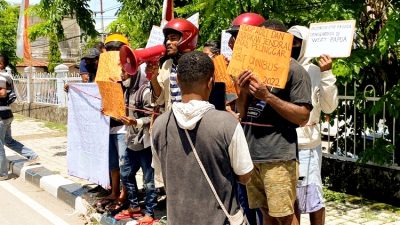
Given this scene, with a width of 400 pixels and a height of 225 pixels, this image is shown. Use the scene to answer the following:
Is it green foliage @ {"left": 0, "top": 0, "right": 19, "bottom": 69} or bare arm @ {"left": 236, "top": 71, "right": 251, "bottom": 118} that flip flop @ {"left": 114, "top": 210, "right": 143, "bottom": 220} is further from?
green foliage @ {"left": 0, "top": 0, "right": 19, "bottom": 69}

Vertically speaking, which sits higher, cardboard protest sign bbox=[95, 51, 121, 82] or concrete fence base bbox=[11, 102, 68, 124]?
cardboard protest sign bbox=[95, 51, 121, 82]

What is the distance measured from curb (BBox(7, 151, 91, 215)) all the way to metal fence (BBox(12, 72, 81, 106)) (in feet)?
18.4

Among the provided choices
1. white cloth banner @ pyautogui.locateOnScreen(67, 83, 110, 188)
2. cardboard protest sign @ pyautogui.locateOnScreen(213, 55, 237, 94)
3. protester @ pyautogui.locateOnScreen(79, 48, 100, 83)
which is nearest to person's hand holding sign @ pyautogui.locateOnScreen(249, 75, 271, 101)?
cardboard protest sign @ pyautogui.locateOnScreen(213, 55, 237, 94)

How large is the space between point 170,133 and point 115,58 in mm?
2322

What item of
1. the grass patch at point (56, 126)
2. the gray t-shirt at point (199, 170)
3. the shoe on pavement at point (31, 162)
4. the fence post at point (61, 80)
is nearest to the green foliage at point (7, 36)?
the fence post at point (61, 80)

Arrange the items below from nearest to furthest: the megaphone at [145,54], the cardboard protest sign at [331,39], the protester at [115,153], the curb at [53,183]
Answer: the cardboard protest sign at [331,39] < the megaphone at [145,54] < the protester at [115,153] < the curb at [53,183]

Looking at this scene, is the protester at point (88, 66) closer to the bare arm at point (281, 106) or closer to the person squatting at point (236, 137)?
the person squatting at point (236, 137)

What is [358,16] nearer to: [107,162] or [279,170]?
[279,170]

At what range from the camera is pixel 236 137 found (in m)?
2.46

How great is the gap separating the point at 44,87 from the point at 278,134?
562 inches

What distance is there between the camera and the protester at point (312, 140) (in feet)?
11.0

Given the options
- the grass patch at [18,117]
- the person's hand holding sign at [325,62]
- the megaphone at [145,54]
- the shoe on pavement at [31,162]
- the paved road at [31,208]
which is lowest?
the paved road at [31,208]

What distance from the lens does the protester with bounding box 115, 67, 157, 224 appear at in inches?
185

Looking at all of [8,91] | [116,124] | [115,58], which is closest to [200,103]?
[115,58]
